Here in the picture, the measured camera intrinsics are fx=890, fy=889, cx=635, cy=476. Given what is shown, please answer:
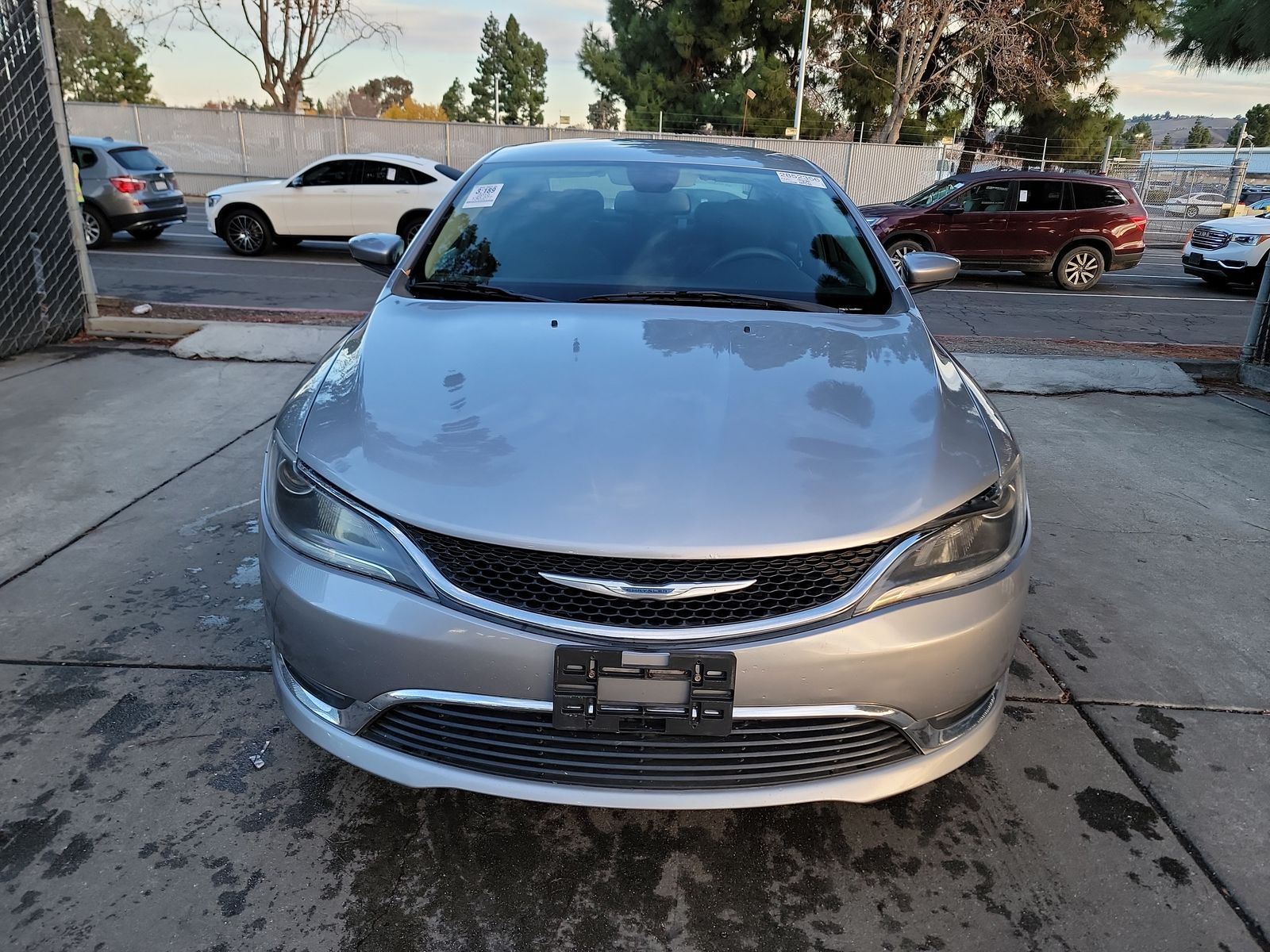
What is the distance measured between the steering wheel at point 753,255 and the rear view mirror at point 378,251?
1.35 metres

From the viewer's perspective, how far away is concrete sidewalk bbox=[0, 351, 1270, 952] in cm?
194

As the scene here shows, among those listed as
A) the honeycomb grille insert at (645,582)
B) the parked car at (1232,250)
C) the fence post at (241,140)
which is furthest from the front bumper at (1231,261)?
the fence post at (241,140)

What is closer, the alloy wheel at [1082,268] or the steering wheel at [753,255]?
the steering wheel at [753,255]

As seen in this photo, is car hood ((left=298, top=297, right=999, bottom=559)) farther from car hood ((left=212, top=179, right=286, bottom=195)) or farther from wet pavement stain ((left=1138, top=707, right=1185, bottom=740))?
car hood ((left=212, top=179, right=286, bottom=195))

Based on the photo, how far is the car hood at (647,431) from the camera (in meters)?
1.83

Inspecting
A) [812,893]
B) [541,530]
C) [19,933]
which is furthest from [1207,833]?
[19,933]

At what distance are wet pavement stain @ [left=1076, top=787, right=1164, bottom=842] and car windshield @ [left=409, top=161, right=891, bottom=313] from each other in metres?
1.57

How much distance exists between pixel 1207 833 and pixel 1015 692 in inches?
26.2

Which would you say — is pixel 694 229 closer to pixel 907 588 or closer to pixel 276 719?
pixel 907 588

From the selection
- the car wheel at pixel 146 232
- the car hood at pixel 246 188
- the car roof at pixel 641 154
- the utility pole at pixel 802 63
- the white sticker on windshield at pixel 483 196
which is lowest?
the car wheel at pixel 146 232

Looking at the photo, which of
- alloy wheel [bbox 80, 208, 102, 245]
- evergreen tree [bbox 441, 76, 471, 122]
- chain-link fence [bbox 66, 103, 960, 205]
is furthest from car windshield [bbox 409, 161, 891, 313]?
evergreen tree [bbox 441, 76, 471, 122]

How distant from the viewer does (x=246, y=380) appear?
6.16 metres

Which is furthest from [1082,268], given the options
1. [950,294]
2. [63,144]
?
[63,144]

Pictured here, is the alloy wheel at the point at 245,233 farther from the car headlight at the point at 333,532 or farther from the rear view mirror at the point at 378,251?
the car headlight at the point at 333,532
